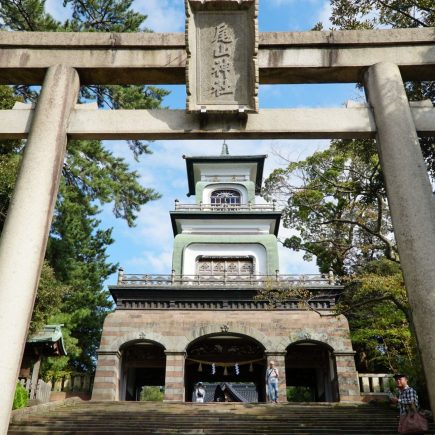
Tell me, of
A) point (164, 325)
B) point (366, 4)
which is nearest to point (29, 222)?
point (366, 4)

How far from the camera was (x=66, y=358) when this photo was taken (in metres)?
20.6

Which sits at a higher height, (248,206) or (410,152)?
(248,206)

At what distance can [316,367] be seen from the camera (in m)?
17.9

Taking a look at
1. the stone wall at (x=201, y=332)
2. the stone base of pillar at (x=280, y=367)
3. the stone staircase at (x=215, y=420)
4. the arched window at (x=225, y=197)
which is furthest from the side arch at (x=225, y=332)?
the arched window at (x=225, y=197)

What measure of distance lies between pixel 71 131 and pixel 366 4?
7.39 meters

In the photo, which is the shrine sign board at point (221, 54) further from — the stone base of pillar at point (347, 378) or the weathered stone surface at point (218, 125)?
the stone base of pillar at point (347, 378)

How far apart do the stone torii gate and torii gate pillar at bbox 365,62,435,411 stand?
15mm

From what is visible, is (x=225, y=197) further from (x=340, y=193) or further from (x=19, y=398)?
(x=19, y=398)

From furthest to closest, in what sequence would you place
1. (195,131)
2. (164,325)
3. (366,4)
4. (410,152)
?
(164,325) → (366,4) → (195,131) → (410,152)

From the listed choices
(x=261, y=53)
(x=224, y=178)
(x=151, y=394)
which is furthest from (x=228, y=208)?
(x=151, y=394)

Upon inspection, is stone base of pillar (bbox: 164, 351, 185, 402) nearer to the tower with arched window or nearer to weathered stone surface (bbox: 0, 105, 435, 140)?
the tower with arched window

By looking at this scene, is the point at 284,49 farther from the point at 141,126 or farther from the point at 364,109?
the point at 141,126

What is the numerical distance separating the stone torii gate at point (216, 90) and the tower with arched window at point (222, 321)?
24.7 ft

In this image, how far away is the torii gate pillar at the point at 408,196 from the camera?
15.1 ft
